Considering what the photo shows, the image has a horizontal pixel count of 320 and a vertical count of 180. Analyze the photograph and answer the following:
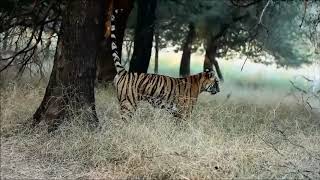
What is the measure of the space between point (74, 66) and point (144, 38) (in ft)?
21.4

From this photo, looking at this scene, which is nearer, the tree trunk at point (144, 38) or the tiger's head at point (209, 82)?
the tiger's head at point (209, 82)

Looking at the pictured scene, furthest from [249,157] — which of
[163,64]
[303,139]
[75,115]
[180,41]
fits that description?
[163,64]

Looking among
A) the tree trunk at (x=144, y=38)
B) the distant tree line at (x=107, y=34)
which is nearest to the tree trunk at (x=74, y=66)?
the distant tree line at (x=107, y=34)

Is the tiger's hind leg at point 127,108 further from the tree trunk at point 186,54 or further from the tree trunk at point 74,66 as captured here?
the tree trunk at point 186,54

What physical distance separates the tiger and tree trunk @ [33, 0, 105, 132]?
2.56ft

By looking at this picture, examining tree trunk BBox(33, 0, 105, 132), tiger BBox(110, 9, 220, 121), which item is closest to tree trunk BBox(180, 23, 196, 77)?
tiger BBox(110, 9, 220, 121)

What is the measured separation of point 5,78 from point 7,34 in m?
0.77

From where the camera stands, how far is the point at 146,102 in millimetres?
8359

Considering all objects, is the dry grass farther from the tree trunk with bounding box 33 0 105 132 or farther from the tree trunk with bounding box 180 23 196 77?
the tree trunk with bounding box 180 23 196 77

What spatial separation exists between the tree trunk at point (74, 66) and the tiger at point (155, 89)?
78 centimetres

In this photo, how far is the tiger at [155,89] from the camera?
8234 millimetres

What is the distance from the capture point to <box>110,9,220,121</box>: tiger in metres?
8.23

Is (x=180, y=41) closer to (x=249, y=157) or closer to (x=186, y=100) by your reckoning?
(x=186, y=100)

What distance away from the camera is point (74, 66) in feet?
23.6
